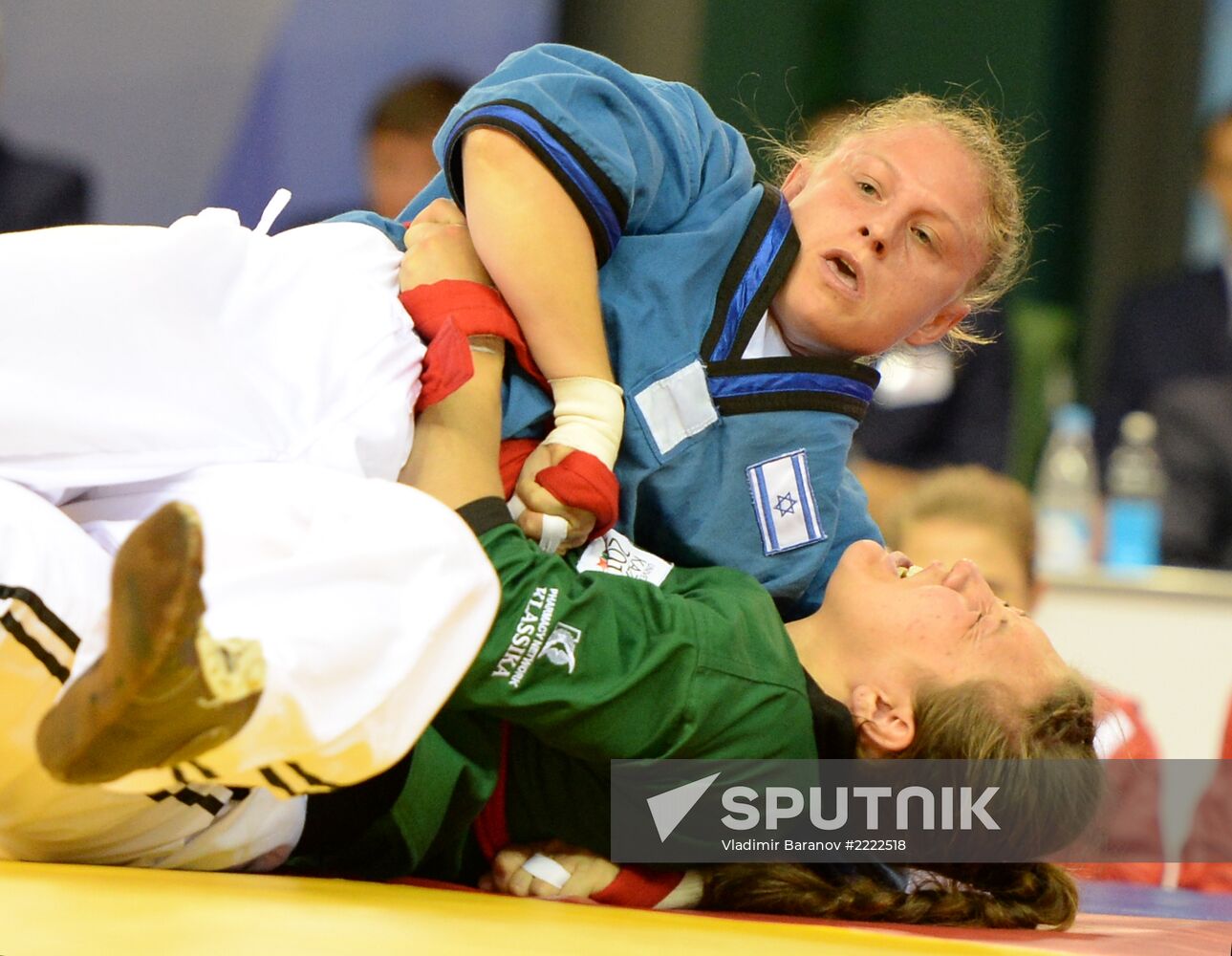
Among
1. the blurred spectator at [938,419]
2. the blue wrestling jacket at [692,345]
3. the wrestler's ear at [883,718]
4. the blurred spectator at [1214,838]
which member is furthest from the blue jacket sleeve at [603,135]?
the blurred spectator at [938,419]

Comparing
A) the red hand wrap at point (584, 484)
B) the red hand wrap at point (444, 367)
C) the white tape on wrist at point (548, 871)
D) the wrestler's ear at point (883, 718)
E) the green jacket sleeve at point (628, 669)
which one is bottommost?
the white tape on wrist at point (548, 871)

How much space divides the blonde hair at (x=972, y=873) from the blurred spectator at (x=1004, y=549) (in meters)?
1.19

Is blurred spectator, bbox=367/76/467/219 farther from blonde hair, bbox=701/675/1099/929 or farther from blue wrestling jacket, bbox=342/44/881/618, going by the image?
blonde hair, bbox=701/675/1099/929

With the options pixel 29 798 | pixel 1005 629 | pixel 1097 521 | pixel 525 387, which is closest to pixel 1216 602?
pixel 1097 521

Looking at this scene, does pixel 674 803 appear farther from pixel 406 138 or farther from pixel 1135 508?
pixel 1135 508

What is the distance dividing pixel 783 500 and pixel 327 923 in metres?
0.76

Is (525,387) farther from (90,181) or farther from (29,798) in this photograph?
(90,181)

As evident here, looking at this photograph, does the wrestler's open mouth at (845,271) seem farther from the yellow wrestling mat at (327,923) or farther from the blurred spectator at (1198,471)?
the blurred spectator at (1198,471)

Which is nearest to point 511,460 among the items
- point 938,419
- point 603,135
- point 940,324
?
point 603,135

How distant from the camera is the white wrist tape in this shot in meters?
1.69

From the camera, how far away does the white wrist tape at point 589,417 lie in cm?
169

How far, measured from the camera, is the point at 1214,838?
2953 millimetres

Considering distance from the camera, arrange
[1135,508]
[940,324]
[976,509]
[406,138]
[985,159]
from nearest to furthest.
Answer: [985,159] < [940,324] < [976,509] < [406,138] < [1135,508]

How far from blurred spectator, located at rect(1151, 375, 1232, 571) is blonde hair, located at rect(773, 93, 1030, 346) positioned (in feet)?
7.53
